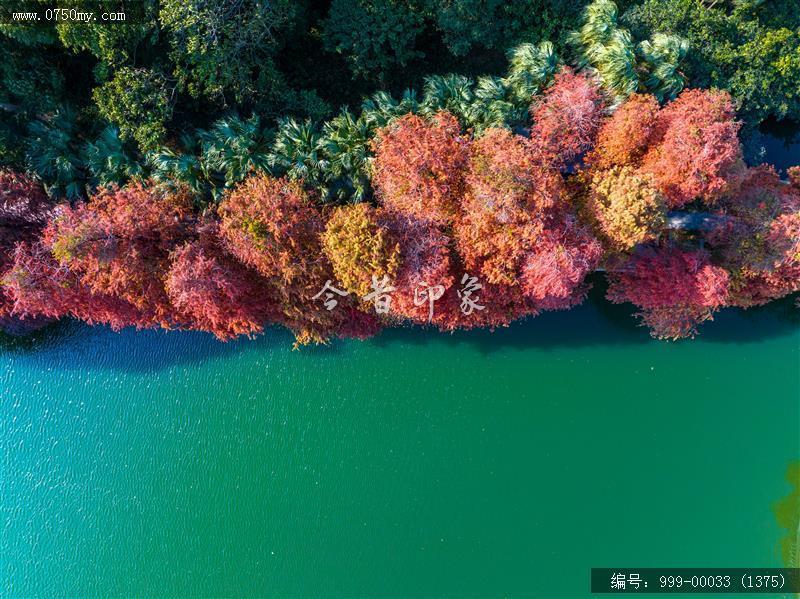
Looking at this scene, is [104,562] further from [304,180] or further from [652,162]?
[652,162]

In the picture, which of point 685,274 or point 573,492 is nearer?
point 685,274

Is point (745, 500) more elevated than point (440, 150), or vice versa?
point (440, 150)

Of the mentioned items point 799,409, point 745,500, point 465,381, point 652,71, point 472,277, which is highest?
point 652,71

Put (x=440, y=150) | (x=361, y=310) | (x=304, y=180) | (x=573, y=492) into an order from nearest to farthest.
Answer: (x=440, y=150) < (x=304, y=180) < (x=361, y=310) < (x=573, y=492)

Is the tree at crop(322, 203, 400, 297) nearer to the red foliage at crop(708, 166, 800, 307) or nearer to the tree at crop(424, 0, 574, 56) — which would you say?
the tree at crop(424, 0, 574, 56)

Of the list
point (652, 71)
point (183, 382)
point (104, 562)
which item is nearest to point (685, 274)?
point (652, 71)

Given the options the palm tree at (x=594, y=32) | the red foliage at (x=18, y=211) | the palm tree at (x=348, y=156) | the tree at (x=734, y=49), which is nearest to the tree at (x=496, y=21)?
the palm tree at (x=594, y=32)

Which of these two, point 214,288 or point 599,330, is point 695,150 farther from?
point 214,288

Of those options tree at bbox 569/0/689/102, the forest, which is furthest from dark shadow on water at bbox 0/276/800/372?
tree at bbox 569/0/689/102
